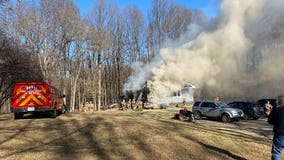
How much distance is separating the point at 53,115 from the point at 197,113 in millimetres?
10151

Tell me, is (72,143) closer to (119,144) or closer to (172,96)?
(119,144)

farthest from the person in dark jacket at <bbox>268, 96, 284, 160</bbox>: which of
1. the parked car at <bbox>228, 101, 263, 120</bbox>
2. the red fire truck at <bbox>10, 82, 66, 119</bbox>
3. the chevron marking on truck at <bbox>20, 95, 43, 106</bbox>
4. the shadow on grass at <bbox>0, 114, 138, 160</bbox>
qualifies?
the parked car at <bbox>228, 101, 263, 120</bbox>

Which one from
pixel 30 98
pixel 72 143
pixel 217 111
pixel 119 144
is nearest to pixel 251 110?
pixel 217 111

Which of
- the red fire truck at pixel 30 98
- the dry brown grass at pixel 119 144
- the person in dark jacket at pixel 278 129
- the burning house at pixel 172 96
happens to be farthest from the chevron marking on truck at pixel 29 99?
the burning house at pixel 172 96

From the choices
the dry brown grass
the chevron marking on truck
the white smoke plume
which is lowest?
the dry brown grass

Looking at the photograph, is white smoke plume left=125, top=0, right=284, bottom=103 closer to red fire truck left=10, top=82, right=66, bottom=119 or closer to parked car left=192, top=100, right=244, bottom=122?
parked car left=192, top=100, right=244, bottom=122

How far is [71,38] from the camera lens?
32906mm

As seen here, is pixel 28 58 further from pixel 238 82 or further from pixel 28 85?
pixel 238 82

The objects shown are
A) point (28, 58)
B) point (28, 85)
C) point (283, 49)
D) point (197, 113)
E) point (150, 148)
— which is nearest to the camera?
point (150, 148)

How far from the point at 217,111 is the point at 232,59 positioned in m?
8.09

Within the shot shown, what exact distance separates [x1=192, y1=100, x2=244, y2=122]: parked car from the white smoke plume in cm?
690

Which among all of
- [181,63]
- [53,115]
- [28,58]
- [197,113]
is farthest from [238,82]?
[28,58]

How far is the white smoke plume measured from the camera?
20.5 metres

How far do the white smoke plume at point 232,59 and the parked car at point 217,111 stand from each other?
690 centimetres
